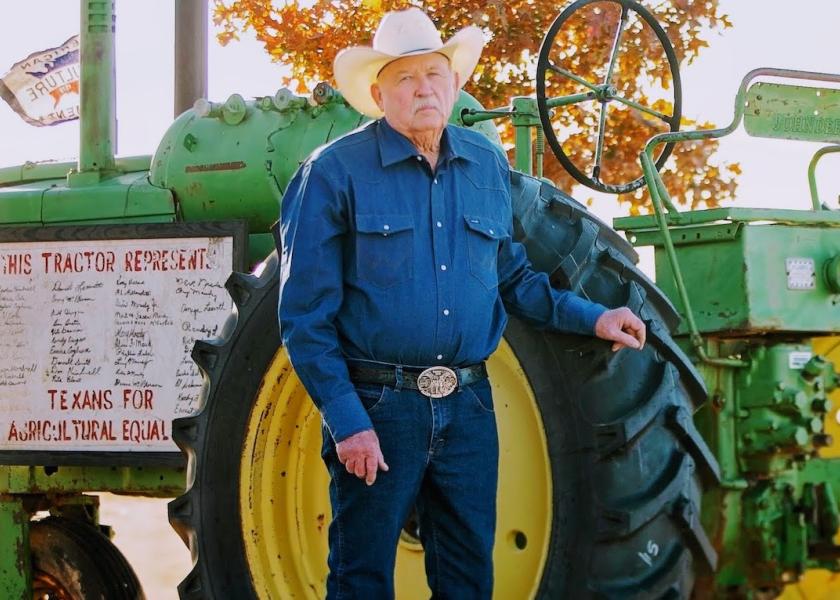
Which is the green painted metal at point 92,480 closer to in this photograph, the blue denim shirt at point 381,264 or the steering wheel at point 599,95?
the steering wheel at point 599,95

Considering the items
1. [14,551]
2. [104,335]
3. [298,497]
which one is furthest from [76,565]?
[298,497]

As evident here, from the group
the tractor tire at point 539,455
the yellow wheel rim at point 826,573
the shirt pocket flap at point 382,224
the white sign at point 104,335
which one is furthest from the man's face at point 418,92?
the white sign at point 104,335

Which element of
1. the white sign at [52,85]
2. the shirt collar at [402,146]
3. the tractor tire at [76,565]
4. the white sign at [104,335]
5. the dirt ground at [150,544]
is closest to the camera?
the shirt collar at [402,146]

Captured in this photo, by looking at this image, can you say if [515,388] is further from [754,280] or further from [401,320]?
[754,280]

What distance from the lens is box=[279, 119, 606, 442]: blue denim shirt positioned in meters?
3.61

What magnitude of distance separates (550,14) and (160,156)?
16.7 ft

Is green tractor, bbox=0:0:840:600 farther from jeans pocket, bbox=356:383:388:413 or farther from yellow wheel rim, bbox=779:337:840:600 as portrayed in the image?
jeans pocket, bbox=356:383:388:413

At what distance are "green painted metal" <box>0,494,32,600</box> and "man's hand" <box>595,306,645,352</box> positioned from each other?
305cm

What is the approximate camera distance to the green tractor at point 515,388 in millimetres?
3982

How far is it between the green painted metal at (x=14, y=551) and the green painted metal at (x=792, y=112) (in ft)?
10.6

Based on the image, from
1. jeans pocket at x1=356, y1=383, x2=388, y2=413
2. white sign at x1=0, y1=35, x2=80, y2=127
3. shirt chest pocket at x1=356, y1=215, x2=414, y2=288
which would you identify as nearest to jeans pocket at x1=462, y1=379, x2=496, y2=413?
jeans pocket at x1=356, y1=383, x2=388, y2=413

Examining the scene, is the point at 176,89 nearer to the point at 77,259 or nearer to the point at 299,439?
the point at 77,259

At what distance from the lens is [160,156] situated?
20.0ft

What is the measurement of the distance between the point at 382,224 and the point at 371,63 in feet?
1.50
